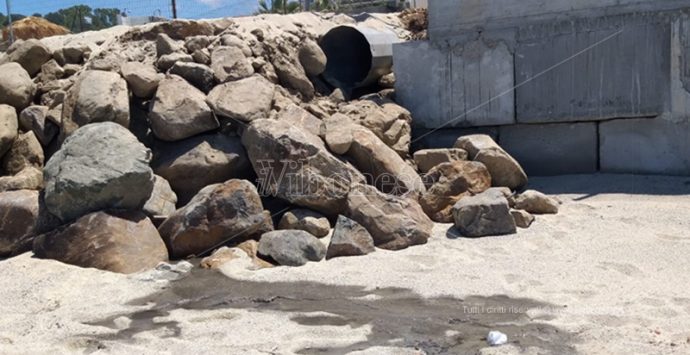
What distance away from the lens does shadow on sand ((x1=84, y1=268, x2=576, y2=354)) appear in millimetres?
4672

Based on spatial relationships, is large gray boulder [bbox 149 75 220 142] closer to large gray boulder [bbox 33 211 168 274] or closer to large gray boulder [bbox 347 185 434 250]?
large gray boulder [bbox 33 211 168 274]

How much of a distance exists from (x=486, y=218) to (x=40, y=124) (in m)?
5.11

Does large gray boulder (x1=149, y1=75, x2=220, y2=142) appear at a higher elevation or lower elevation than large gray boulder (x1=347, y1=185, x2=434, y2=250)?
higher

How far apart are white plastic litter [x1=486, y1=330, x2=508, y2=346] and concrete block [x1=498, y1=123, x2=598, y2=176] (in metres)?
5.21

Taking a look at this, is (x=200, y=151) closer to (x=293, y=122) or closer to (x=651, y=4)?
(x=293, y=122)

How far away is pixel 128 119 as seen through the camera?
26.2 feet

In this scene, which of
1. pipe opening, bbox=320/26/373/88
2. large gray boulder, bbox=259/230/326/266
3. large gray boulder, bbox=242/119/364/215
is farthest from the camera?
pipe opening, bbox=320/26/373/88

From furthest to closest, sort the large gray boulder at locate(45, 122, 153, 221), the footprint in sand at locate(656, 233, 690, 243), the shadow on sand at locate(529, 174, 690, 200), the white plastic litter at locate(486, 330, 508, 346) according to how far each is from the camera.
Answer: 1. the shadow on sand at locate(529, 174, 690, 200)
2. the footprint in sand at locate(656, 233, 690, 243)
3. the large gray boulder at locate(45, 122, 153, 221)
4. the white plastic litter at locate(486, 330, 508, 346)

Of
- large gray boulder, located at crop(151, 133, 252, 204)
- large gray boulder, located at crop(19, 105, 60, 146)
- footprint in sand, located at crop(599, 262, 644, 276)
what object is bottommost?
footprint in sand, located at crop(599, 262, 644, 276)

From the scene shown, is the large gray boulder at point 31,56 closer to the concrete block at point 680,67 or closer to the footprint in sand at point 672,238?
the footprint in sand at point 672,238

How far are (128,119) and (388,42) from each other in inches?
171

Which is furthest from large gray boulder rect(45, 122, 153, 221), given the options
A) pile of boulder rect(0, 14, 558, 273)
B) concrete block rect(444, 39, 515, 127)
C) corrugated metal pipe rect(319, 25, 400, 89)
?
concrete block rect(444, 39, 515, 127)

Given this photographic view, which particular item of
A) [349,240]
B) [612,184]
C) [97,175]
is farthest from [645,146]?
[97,175]

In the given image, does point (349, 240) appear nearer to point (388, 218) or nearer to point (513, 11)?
point (388, 218)
